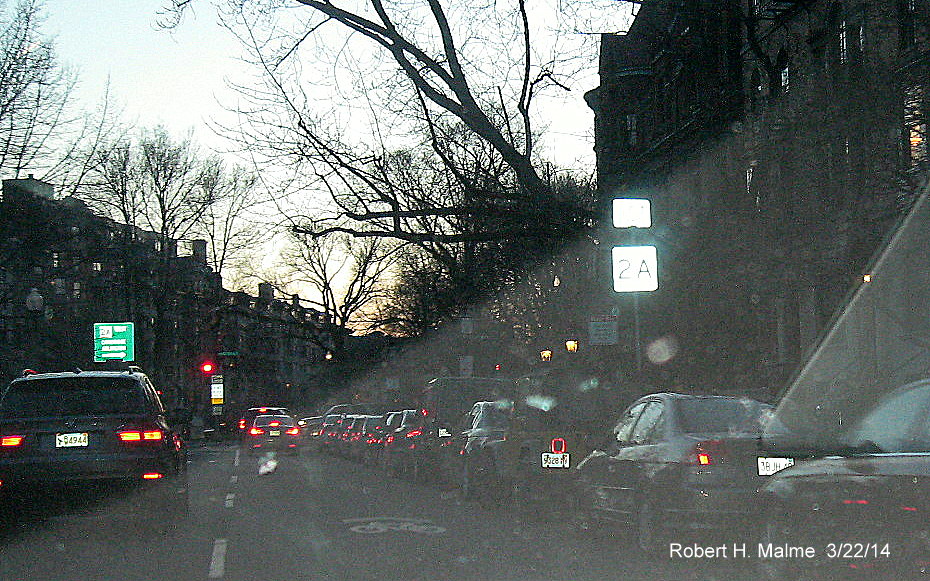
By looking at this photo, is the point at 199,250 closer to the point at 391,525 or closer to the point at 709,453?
the point at 391,525

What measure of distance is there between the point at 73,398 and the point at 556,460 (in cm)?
558

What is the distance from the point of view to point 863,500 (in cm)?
588

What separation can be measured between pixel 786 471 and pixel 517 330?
38.3 m

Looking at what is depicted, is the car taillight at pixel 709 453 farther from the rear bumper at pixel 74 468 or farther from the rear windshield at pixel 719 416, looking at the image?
the rear bumper at pixel 74 468

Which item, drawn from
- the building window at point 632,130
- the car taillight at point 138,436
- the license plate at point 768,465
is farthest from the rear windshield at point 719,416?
the building window at point 632,130

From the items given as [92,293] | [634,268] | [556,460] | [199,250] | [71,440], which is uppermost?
[199,250]

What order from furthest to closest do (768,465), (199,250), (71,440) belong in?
1. (199,250)
2. (71,440)
3. (768,465)

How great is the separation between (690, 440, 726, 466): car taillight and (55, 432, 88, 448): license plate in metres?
6.47

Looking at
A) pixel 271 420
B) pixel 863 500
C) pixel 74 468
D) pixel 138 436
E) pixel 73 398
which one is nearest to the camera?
pixel 863 500

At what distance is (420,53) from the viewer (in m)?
18.9

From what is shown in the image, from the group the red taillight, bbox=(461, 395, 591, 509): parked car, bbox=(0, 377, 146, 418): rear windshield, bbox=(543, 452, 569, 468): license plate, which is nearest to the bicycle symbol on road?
bbox=(461, 395, 591, 509): parked car

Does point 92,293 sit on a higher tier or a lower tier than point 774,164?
higher

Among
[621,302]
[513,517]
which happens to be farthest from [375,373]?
[513,517]

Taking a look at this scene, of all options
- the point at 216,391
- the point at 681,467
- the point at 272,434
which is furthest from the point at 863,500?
the point at 216,391
